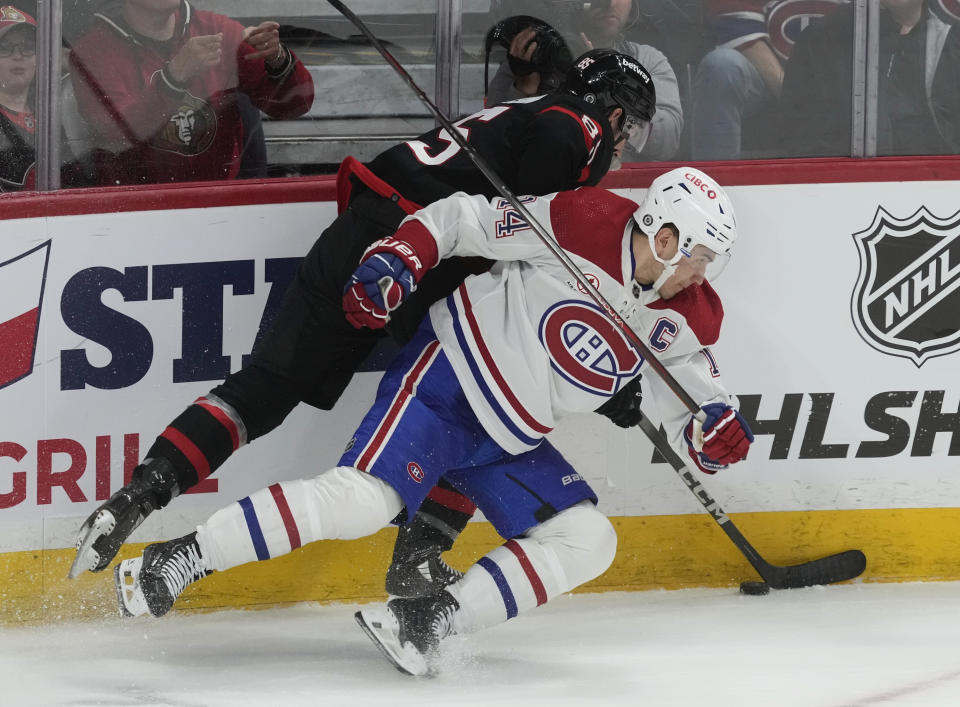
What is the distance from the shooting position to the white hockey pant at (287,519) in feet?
7.72

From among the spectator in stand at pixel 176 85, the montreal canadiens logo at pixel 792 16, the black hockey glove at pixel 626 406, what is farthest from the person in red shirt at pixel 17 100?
the montreal canadiens logo at pixel 792 16

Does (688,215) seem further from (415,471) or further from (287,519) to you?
(287,519)

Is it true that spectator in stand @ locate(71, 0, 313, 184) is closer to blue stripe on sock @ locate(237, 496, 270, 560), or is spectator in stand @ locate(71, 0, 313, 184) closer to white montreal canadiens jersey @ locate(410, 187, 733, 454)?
white montreal canadiens jersey @ locate(410, 187, 733, 454)

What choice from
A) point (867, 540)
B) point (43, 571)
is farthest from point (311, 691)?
point (867, 540)

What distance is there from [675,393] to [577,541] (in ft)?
1.20

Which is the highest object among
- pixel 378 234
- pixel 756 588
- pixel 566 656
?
pixel 378 234

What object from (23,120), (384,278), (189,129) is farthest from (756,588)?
(23,120)

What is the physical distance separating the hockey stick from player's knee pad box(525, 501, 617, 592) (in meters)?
0.31

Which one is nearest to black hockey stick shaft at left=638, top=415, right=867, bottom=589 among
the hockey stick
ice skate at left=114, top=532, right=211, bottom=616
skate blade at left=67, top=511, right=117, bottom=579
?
the hockey stick

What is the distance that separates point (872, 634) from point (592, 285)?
3.48 feet

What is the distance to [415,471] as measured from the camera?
8.11ft

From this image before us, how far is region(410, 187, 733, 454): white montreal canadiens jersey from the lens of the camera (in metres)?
2.53

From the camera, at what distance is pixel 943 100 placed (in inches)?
123

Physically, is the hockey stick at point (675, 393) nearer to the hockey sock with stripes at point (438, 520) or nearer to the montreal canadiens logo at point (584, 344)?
the montreal canadiens logo at point (584, 344)
